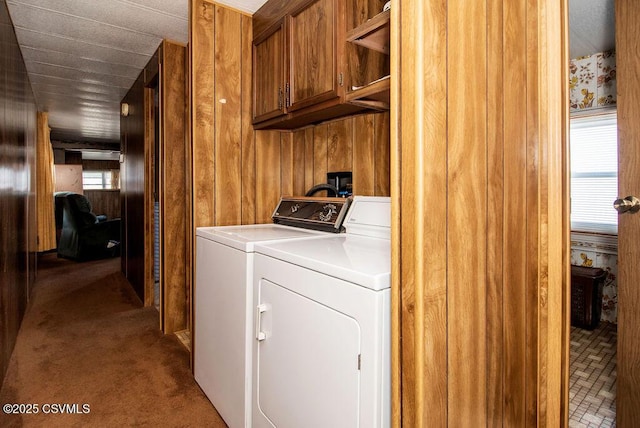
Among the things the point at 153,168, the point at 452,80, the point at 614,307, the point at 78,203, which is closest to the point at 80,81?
the point at 153,168

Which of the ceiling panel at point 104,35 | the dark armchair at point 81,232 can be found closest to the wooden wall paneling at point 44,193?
the dark armchair at point 81,232

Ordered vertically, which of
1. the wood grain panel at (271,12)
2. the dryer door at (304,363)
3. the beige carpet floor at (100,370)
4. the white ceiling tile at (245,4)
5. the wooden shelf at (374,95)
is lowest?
the beige carpet floor at (100,370)

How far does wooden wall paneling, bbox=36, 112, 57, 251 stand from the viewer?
5074 millimetres

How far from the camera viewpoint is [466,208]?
957mm

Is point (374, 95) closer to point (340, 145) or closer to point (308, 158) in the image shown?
point (340, 145)

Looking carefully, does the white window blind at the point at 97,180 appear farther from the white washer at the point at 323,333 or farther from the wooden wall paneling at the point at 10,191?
the white washer at the point at 323,333

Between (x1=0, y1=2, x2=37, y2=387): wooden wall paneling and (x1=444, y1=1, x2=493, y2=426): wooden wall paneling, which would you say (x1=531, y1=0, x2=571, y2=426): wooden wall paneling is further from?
(x1=0, y1=2, x2=37, y2=387): wooden wall paneling

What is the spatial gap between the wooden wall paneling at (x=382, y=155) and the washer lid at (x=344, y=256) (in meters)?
0.30

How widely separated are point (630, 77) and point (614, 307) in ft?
8.41

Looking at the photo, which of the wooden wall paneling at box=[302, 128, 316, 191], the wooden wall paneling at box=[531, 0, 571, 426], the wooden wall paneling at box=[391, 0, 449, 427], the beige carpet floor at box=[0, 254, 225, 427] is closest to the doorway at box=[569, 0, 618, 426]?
the wooden wall paneling at box=[531, 0, 571, 426]

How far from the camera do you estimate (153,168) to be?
337 centimetres

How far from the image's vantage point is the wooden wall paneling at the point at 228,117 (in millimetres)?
2154

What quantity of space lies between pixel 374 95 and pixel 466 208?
0.78m

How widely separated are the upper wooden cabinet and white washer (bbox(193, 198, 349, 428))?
1.60 ft
